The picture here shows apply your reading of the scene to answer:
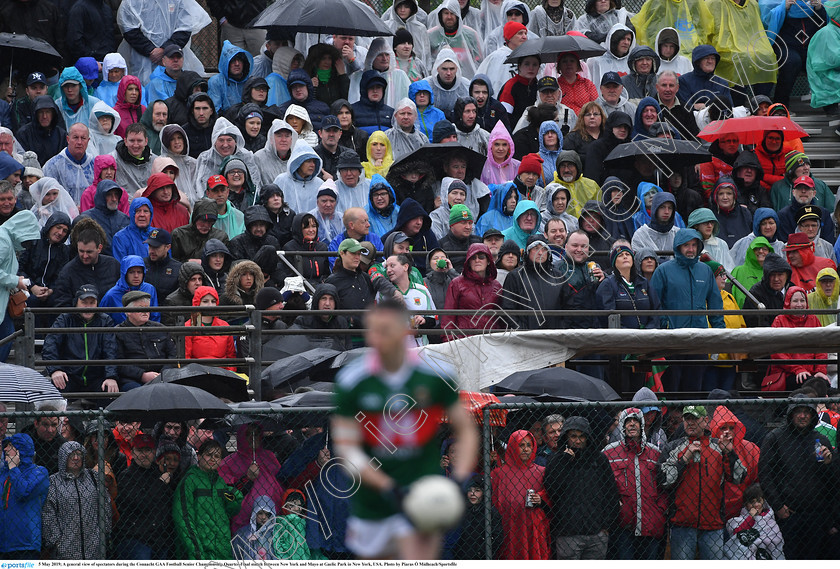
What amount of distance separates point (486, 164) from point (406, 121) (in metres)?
1.13

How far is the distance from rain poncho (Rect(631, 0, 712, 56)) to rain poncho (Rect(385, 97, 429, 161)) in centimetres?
468

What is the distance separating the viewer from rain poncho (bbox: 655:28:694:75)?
742 inches

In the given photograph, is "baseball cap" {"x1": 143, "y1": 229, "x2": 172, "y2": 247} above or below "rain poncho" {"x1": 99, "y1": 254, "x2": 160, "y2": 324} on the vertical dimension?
above

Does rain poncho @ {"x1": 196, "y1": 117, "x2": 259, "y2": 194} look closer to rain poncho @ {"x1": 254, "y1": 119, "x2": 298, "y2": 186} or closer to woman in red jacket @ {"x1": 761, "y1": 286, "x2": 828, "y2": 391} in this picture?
Result: rain poncho @ {"x1": 254, "y1": 119, "x2": 298, "y2": 186}

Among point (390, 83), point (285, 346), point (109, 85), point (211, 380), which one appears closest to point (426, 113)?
point (390, 83)

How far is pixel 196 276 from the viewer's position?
13.2 meters

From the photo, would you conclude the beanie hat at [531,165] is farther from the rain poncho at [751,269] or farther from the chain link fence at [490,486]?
the chain link fence at [490,486]

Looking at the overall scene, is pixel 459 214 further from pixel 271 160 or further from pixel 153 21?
pixel 153 21

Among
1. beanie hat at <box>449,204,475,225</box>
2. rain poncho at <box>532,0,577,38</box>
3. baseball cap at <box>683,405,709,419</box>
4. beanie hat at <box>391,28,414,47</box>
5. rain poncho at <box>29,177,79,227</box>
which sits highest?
rain poncho at <box>532,0,577,38</box>

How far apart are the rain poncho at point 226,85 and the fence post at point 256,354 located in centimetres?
602

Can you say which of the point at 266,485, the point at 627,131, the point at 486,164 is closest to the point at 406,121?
the point at 486,164

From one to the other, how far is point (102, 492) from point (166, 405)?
0.79m

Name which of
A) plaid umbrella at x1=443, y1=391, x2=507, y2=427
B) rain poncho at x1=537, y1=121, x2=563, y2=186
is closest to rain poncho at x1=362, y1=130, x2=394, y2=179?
rain poncho at x1=537, y1=121, x2=563, y2=186

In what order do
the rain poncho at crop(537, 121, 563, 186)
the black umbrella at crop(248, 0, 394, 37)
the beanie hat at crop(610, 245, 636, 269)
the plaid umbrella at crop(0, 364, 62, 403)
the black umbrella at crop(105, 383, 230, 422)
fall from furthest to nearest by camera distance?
1. the black umbrella at crop(248, 0, 394, 37)
2. the rain poncho at crop(537, 121, 563, 186)
3. the beanie hat at crop(610, 245, 636, 269)
4. the plaid umbrella at crop(0, 364, 62, 403)
5. the black umbrella at crop(105, 383, 230, 422)
